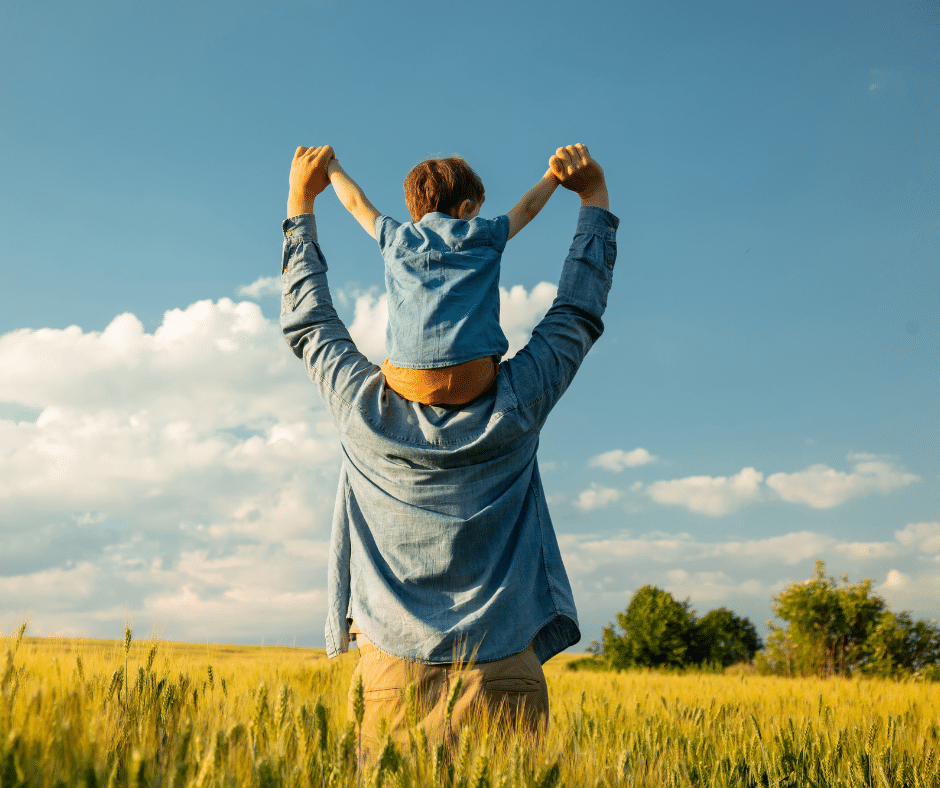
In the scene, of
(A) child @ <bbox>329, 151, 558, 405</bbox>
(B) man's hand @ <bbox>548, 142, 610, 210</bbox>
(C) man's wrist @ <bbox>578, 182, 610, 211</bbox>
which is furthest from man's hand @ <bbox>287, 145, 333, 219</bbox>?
(C) man's wrist @ <bbox>578, 182, 610, 211</bbox>

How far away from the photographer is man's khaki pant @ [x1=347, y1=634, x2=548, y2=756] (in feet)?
6.57

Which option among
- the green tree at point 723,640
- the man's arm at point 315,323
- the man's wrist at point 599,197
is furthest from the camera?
the green tree at point 723,640

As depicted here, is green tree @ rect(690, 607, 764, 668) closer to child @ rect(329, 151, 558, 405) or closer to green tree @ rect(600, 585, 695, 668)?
green tree @ rect(600, 585, 695, 668)

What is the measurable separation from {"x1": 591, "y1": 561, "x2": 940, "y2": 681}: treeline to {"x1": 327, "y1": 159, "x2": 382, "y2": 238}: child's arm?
14.0 metres

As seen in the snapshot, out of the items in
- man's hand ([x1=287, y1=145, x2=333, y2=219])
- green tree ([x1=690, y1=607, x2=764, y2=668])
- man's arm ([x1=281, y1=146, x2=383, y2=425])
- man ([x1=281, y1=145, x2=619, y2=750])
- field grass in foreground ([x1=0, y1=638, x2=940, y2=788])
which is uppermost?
man's hand ([x1=287, y1=145, x2=333, y2=219])

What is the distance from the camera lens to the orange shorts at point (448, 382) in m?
2.15

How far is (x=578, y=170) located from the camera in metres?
2.63

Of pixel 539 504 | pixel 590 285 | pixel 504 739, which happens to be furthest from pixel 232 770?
pixel 590 285

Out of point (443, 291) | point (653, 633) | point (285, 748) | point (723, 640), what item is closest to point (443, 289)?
point (443, 291)

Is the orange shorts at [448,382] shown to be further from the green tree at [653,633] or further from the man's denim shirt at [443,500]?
the green tree at [653,633]

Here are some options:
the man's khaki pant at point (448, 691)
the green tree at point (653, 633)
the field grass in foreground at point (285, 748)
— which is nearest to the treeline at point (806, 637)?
the green tree at point (653, 633)

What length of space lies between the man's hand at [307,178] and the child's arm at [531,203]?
75cm

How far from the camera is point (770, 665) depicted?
15.1 metres

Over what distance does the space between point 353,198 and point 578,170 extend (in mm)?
862
